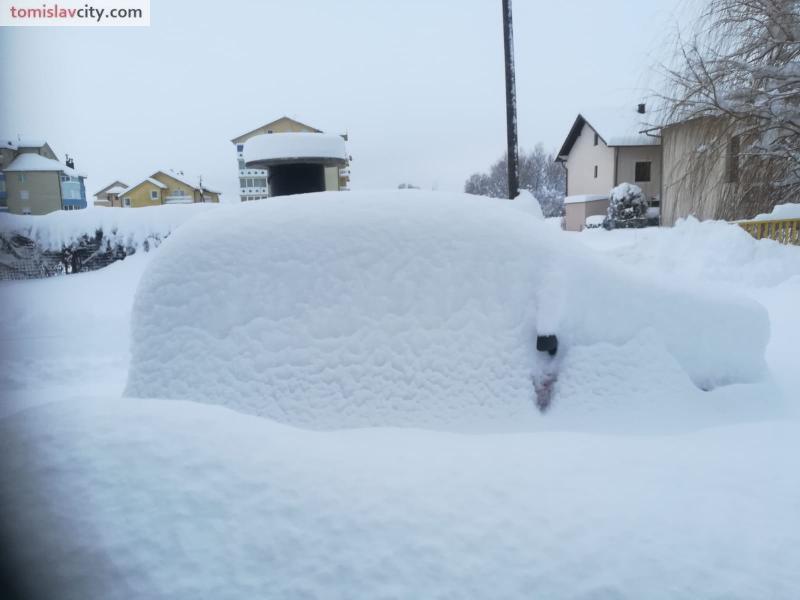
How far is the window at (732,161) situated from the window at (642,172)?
16.1 meters

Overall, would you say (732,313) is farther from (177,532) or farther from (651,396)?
(177,532)

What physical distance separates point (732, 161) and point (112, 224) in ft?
39.6

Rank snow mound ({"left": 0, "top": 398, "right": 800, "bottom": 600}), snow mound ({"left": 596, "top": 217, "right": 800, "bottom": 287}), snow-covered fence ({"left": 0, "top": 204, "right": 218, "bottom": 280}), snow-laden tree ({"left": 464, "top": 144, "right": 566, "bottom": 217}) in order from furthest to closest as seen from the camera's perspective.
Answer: snow-laden tree ({"left": 464, "top": 144, "right": 566, "bottom": 217}) → snow-covered fence ({"left": 0, "top": 204, "right": 218, "bottom": 280}) → snow mound ({"left": 596, "top": 217, "right": 800, "bottom": 287}) → snow mound ({"left": 0, "top": 398, "right": 800, "bottom": 600})

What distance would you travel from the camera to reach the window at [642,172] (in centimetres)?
2411

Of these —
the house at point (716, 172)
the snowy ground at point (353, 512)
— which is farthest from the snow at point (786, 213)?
the snowy ground at point (353, 512)

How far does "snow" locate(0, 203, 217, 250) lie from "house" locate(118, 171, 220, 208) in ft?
82.6

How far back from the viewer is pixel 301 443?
1784 millimetres

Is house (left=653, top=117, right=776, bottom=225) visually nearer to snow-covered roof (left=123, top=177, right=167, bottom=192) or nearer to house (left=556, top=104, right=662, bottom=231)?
house (left=556, top=104, right=662, bottom=231)

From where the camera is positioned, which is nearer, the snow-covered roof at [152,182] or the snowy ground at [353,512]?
the snowy ground at [353,512]

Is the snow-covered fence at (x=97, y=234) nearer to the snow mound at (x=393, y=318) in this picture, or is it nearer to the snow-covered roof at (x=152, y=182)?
the snow mound at (x=393, y=318)

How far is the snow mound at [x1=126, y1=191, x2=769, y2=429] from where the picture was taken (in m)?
2.65

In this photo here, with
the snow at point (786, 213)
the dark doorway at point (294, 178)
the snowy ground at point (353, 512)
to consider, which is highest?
the dark doorway at point (294, 178)

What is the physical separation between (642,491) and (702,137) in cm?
967

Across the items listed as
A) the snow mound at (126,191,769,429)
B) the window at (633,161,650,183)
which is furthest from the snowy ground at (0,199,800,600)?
the window at (633,161,650,183)
